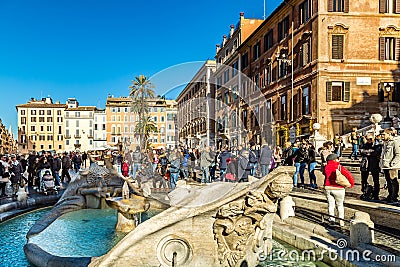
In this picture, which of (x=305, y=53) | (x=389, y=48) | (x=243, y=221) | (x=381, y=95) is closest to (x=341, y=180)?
(x=243, y=221)

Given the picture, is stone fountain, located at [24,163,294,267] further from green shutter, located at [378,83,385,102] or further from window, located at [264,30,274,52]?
window, located at [264,30,274,52]

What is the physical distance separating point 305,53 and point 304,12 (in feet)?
10.9

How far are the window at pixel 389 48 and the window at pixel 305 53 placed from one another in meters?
5.12

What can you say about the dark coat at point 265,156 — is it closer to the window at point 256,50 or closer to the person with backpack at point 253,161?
the person with backpack at point 253,161

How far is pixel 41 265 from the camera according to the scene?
6137 mm

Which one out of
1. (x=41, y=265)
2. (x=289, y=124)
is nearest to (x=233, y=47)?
(x=289, y=124)

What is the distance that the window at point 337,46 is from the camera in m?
28.1

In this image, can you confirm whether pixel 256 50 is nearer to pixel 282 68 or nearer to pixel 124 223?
pixel 282 68

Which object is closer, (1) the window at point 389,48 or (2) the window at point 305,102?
(1) the window at point 389,48

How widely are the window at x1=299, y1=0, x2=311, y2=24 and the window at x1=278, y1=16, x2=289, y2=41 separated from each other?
2.40m

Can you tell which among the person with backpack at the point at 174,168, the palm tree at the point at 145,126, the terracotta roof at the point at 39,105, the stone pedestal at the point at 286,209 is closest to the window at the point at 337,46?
the person with backpack at the point at 174,168

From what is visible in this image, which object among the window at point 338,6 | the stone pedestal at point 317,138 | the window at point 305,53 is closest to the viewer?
the stone pedestal at point 317,138

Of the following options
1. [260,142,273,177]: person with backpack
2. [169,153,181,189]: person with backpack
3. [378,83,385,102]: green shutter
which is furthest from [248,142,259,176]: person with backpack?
[378,83,385,102]: green shutter

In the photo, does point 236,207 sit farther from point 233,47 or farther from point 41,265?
Answer: point 233,47
